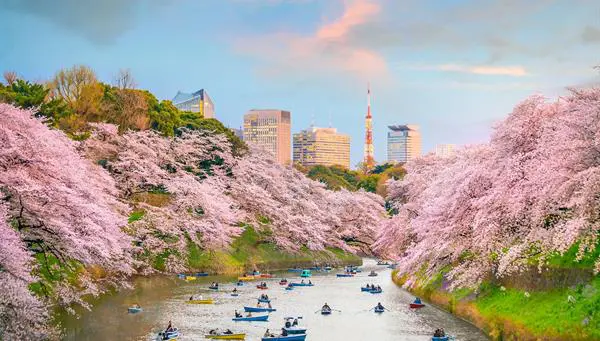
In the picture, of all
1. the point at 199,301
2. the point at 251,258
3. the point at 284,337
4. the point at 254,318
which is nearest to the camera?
the point at 284,337

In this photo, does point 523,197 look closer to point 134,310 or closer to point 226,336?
point 226,336

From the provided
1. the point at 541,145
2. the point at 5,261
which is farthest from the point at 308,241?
the point at 5,261

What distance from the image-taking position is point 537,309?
32.3 meters

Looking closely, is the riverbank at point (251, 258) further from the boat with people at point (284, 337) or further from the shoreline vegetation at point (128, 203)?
the boat with people at point (284, 337)

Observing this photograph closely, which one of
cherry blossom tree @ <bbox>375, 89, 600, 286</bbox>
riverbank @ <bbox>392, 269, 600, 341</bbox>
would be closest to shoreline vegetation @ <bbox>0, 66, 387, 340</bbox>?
cherry blossom tree @ <bbox>375, 89, 600, 286</bbox>

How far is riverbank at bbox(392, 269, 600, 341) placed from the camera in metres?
28.2

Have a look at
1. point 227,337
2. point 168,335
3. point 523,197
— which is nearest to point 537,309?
point 523,197

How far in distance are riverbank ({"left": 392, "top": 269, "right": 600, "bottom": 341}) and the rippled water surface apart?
4.53 feet

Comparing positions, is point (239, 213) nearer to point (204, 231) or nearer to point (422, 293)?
point (204, 231)

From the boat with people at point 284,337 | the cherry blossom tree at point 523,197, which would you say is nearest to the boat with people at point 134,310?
the boat with people at point 284,337

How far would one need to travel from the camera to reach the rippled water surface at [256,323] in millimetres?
39000

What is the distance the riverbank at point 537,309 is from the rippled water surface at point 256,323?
138cm

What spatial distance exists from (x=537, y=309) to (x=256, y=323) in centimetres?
1783

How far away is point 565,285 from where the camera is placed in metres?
31.6
